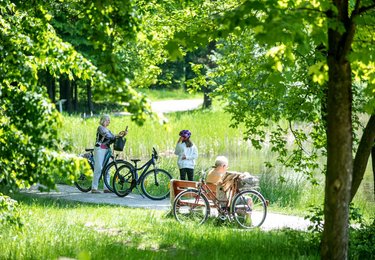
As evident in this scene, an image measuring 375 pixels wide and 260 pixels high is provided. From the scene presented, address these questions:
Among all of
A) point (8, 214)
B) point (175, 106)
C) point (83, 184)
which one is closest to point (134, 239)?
point (8, 214)

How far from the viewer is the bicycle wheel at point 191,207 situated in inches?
452

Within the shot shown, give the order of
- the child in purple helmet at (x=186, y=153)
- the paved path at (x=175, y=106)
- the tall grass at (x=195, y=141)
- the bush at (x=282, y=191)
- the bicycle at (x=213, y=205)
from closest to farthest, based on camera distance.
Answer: the bicycle at (x=213, y=205), the child in purple helmet at (x=186, y=153), the bush at (x=282, y=191), the tall grass at (x=195, y=141), the paved path at (x=175, y=106)

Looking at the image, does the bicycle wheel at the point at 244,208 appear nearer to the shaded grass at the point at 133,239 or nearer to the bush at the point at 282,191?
the shaded grass at the point at 133,239

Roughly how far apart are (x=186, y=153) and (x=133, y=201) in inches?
52.1

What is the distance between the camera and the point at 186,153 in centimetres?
1449

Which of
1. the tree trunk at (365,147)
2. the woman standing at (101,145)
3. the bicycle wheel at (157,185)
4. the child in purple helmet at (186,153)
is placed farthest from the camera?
the bicycle wheel at (157,185)

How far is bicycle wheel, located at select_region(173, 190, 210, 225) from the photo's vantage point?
11469mm

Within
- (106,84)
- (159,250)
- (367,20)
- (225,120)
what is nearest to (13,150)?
(106,84)

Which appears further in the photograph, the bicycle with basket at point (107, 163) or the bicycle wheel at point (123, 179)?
the bicycle wheel at point (123, 179)

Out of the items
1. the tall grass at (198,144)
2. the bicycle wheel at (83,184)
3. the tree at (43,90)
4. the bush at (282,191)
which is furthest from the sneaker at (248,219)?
the tall grass at (198,144)

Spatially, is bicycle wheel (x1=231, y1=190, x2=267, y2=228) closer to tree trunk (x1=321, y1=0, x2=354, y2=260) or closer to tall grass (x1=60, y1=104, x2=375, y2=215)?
tree trunk (x1=321, y1=0, x2=354, y2=260)

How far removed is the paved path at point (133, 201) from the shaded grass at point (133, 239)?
151 centimetres

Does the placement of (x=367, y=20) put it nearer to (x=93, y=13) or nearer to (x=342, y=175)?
(x=342, y=175)

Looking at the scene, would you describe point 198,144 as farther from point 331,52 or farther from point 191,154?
point 331,52
